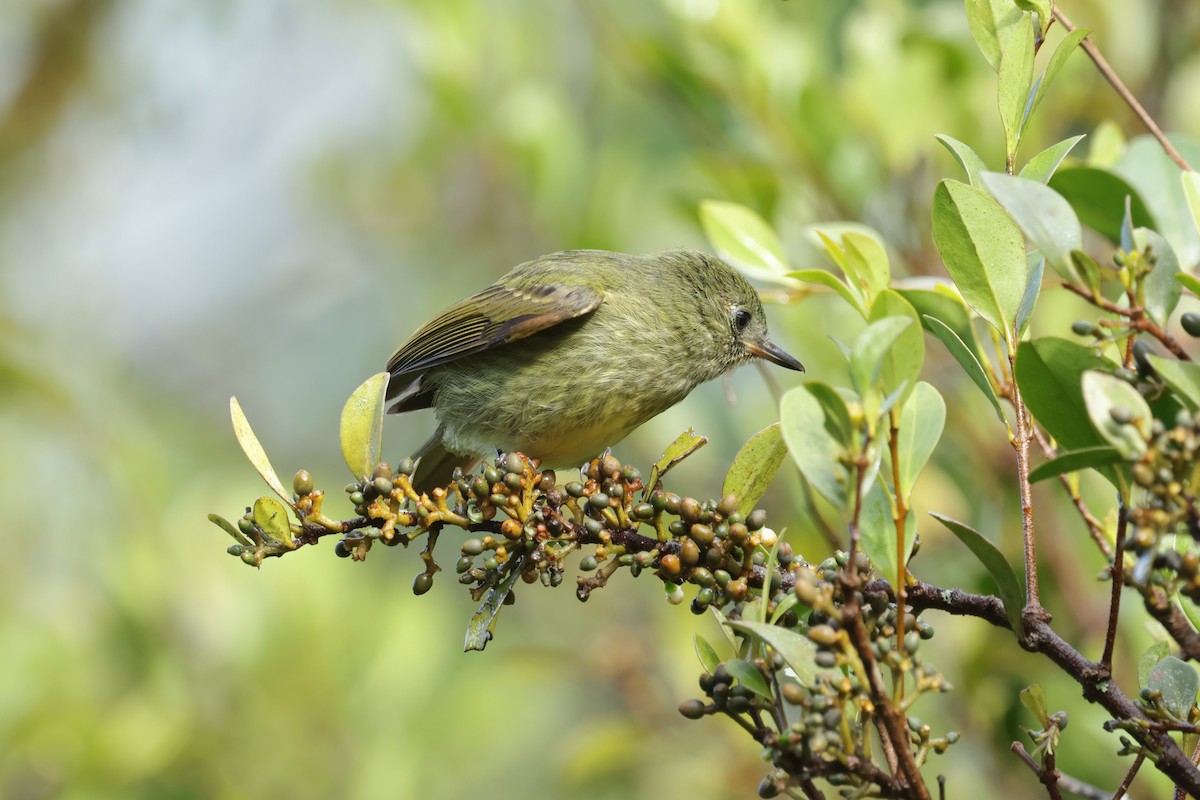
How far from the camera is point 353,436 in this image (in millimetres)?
1923

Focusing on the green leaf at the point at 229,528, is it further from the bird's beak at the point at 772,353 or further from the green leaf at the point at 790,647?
the bird's beak at the point at 772,353

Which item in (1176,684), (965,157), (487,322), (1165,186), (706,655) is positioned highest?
(965,157)

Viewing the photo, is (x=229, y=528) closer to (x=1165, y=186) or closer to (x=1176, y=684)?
(x=1176, y=684)

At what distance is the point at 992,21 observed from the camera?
1.71m

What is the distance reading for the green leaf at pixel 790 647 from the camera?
4.37 ft

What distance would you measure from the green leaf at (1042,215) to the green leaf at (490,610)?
3.18ft

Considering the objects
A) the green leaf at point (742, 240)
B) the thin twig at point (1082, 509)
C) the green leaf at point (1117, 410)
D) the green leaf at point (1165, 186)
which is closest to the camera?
the green leaf at point (1117, 410)

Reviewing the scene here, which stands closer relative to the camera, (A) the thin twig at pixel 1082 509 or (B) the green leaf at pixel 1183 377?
(B) the green leaf at pixel 1183 377

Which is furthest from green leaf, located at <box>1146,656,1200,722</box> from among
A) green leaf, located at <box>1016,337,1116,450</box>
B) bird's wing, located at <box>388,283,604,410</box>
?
bird's wing, located at <box>388,283,604,410</box>

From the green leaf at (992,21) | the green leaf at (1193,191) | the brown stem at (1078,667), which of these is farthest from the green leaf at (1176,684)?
the green leaf at (992,21)

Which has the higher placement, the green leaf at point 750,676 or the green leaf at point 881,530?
the green leaf at point 881,530

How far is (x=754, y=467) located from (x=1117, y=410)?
64cm

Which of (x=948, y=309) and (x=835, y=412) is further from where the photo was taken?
(x=948, y=309)

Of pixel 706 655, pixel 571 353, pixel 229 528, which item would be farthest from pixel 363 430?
pixel 571 353
